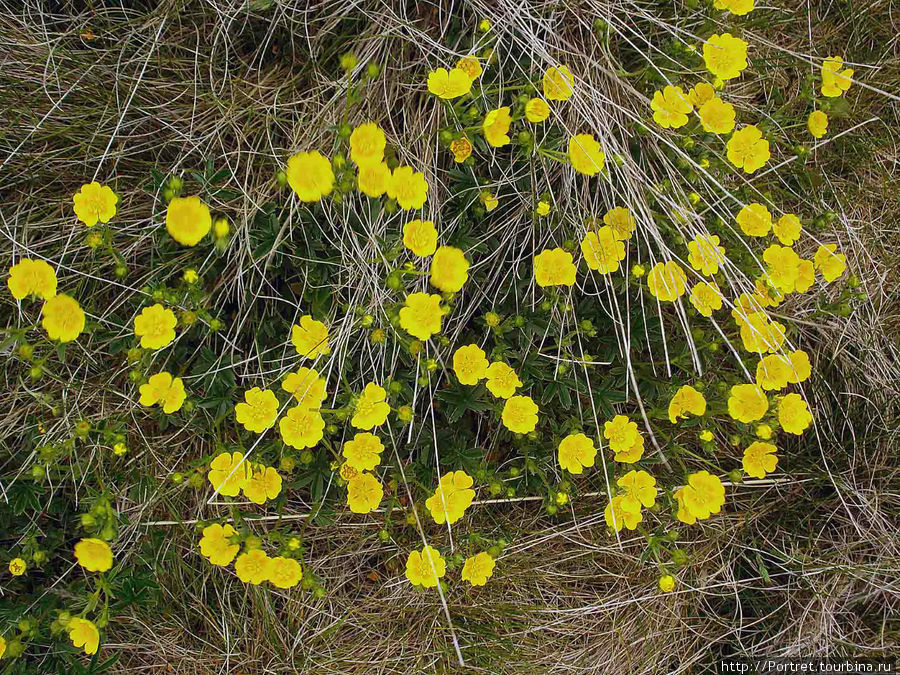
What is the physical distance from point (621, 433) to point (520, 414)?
36 centimetres

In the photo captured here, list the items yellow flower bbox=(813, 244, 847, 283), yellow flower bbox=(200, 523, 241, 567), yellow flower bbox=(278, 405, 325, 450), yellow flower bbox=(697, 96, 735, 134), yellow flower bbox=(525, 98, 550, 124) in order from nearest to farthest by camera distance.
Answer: yellow flower bbox=(278, 405, 325, 450) < yellow flower bbox=(200, 523, 241, 567) < yellow flower bbox=(525, 98, 550, 124) < yellow flower bbox=(697, 96, 735, 134) < yellow flower bbox=(813, 244, 847, 283)

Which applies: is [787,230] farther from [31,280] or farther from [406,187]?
[31,280]

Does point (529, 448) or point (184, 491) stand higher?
point (529, 448)

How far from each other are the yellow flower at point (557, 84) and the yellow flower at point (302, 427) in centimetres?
130

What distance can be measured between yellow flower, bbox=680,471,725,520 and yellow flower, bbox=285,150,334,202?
157cm

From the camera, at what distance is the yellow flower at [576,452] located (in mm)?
2162

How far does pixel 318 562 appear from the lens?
7.80 ft

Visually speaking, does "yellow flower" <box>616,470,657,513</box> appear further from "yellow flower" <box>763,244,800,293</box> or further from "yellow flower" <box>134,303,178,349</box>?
"yellow flower" <box>134,303,178,349</box>

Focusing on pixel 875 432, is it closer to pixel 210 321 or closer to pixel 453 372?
pixel 453 372

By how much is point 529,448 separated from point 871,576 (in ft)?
5.54

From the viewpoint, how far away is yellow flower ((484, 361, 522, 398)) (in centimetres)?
210

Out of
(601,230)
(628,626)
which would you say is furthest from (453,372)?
(628,626)

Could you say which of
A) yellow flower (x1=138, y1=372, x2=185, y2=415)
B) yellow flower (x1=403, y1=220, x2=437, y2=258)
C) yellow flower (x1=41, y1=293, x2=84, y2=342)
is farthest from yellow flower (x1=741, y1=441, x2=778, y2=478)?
yellow flower (x1=41, y1=293, x2=84, y2=342)

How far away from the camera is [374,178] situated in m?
1.89
